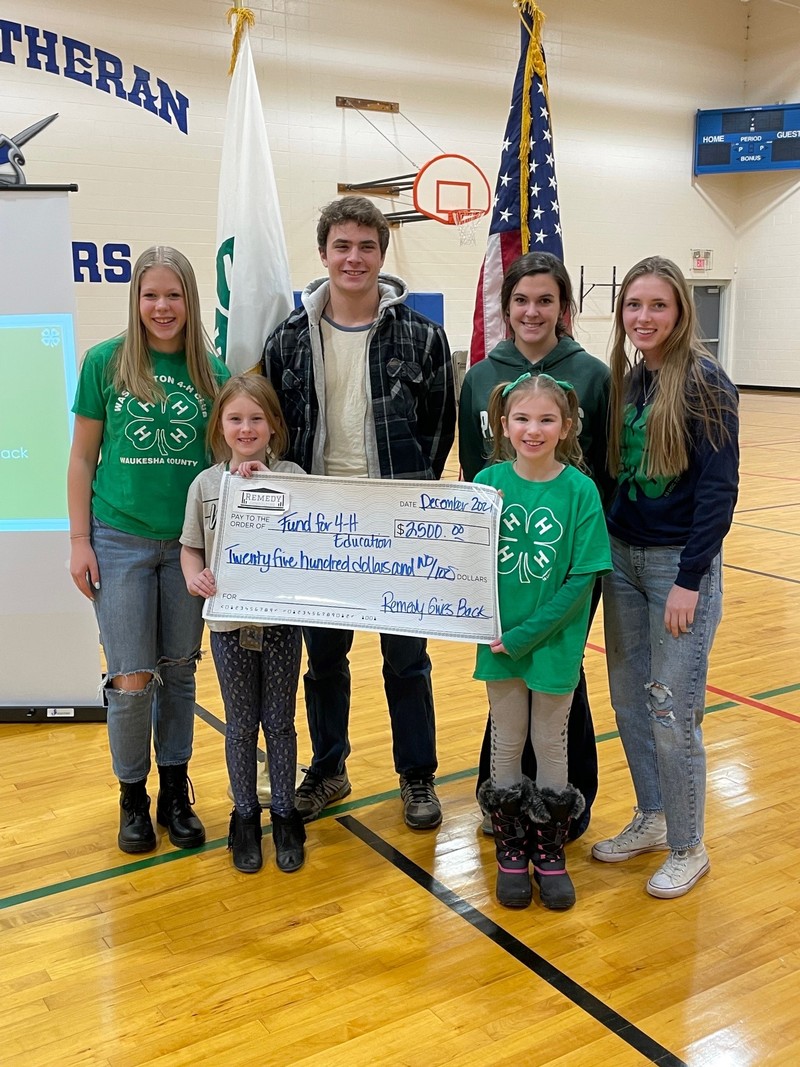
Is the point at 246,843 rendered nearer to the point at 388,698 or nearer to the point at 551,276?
the point at 388,698

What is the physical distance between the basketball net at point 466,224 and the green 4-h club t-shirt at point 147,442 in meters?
8.76

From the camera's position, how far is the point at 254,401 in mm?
2297

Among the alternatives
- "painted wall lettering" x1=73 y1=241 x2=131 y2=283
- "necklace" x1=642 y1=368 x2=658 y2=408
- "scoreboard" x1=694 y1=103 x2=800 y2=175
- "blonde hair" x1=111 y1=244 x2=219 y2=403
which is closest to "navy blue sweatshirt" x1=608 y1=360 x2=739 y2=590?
"necklace" x1=642 y1=368 x2=658 y2=408

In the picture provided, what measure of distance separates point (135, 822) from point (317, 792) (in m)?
0.50

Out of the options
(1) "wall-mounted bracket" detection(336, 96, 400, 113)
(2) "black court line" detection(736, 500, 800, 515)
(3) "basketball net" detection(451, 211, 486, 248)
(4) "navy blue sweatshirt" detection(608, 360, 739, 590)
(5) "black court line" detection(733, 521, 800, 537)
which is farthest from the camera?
(3) "basketball net" detection(451, 211, 486, 248)

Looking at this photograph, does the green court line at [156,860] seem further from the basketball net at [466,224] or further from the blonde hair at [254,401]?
the basketball net at [466,224]

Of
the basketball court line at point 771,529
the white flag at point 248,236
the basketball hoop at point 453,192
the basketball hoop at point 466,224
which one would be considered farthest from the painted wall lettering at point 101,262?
the white flag at point 248,236

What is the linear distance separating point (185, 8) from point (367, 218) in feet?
27.2

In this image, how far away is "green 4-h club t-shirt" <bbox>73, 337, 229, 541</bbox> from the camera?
2.37m

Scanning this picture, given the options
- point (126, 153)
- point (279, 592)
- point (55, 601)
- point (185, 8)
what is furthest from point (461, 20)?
point (279, 592)

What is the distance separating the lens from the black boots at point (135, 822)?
2570 millimetres

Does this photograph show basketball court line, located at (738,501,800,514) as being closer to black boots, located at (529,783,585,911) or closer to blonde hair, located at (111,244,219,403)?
black boots, located at (529,783,585,911)

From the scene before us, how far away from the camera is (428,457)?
2.61 metres

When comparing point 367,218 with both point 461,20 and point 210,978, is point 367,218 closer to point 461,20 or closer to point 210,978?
point 210,978
